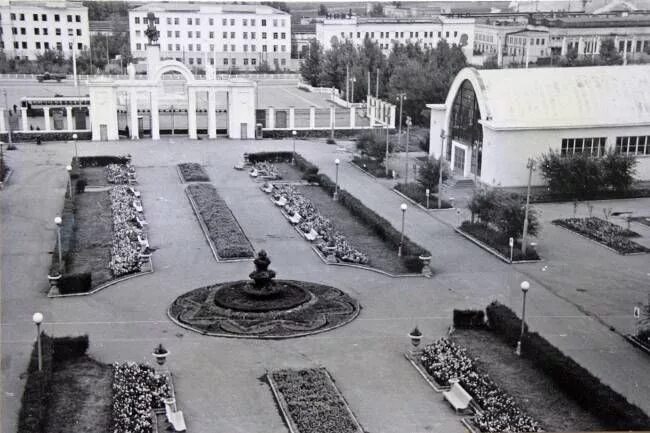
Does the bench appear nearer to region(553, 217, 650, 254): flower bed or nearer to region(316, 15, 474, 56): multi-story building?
region(553, 217, 650, 254): flower bed

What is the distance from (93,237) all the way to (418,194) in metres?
15.9

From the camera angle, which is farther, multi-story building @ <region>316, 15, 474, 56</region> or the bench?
multi-story building @ <region>316, 15, 474, 56</region>

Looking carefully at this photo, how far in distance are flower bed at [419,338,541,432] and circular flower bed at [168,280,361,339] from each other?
362 centimetres

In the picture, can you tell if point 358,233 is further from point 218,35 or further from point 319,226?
point 218,35

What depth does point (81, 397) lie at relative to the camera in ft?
64.0

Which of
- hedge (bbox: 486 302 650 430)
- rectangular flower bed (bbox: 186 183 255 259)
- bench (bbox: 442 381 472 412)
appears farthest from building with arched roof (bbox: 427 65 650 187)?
bench (bbox: 442 381 472 412)

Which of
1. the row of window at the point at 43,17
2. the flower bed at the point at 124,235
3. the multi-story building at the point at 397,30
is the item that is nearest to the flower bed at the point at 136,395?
the flower bed at the point at 124,235

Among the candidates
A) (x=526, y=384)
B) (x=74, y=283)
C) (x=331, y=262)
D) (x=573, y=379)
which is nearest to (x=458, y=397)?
(x=526, y=384)

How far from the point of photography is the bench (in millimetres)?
19359

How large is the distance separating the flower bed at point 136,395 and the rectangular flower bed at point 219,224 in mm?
10665

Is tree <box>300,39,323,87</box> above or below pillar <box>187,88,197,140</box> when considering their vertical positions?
above

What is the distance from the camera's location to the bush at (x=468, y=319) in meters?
24.3

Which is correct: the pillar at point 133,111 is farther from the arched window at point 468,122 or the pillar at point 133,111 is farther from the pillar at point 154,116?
the arched window at point 468,122

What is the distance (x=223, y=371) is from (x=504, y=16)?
125 metres
